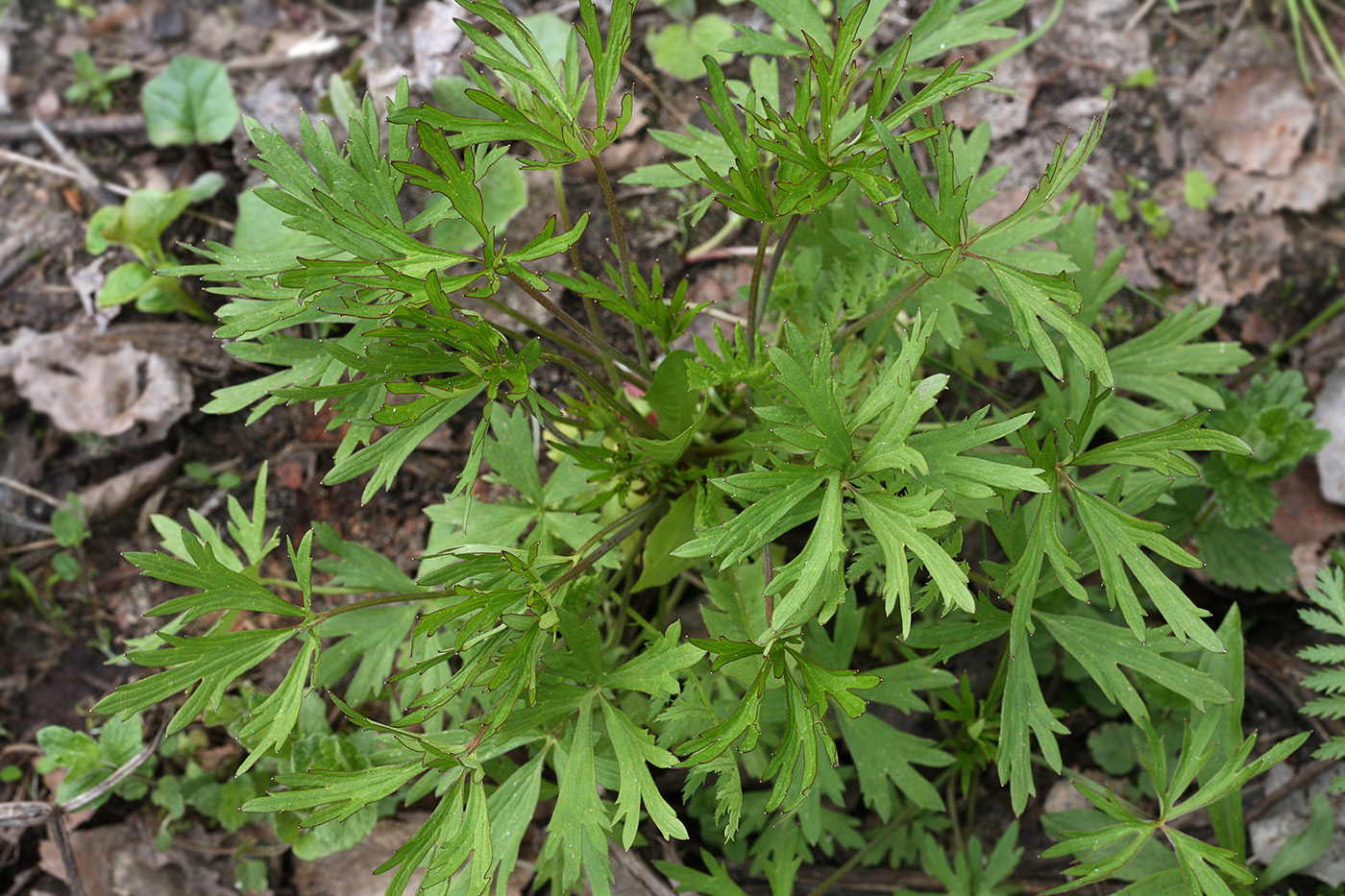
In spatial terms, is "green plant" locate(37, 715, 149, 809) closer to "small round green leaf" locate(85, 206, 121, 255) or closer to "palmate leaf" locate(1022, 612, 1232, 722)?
"small round green leaf" locate(85, 206, 121, 255)

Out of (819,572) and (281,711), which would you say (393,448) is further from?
(819,572)

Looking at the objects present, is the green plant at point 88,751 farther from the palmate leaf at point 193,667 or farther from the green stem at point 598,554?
the green stem at point 598,554

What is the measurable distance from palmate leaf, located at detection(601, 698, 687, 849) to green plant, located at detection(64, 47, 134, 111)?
2711 mm

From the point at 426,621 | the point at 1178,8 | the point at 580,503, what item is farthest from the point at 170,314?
the point at 1178,8

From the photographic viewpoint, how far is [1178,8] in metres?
2.84

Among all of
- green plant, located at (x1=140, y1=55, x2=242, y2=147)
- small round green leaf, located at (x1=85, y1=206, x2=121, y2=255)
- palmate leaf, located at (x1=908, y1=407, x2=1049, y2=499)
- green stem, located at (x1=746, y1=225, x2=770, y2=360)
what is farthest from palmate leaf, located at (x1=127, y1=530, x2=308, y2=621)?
green plant, located at (x1=140, y1=55, x2=242, y2=147)

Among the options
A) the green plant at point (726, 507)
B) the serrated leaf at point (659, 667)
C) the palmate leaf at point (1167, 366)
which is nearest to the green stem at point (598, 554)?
the green plant at point (726, 507)

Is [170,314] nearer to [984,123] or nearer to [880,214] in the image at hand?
[880,214]

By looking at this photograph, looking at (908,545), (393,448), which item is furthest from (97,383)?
(908,545)

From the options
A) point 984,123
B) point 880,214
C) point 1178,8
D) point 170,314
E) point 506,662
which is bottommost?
point 170,314

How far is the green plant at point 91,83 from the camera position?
9.07 ft

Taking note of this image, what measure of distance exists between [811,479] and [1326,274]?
2.32 metres

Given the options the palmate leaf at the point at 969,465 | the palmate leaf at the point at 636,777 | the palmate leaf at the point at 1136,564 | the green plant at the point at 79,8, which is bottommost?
the palmate leaf at the point at 636,777

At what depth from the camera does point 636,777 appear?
1443 mm
